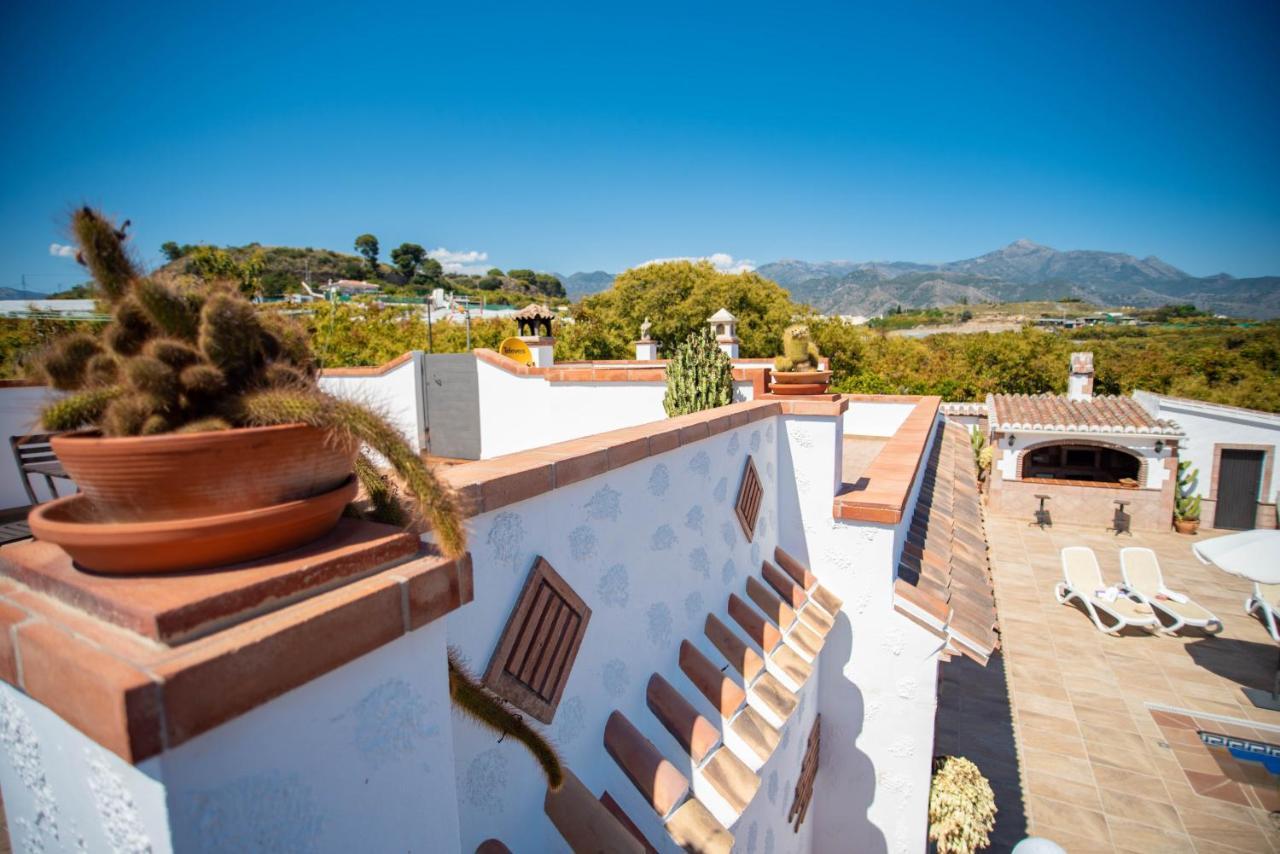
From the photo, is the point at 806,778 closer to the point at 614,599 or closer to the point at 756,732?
the point at 756,732

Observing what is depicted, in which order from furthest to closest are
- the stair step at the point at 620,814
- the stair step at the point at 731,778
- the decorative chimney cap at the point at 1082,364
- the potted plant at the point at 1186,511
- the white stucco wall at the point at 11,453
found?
the decorative chimney cap at the point at 1082,364, the potted plant at the point at 1186,511, the white stucco wall at the point at 11,453, the stair step at the point at 731,778, the stair step at the point at 620,814

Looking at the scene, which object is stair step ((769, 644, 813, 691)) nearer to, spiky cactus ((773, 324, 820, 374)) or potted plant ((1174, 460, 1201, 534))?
spiky cactus ((773, 324, 820, 374))

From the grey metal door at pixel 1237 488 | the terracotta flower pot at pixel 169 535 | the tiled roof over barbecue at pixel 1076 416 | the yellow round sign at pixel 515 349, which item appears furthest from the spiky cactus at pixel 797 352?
the grey metal door at pixel 1237 488

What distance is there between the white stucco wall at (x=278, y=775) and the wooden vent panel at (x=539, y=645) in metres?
0.65

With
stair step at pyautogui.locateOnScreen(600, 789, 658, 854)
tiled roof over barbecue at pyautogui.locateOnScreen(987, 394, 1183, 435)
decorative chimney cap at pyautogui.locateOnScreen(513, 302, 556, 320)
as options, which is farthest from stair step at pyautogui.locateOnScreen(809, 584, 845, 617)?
tiled roof over barbecue at pyautogui.locateOnScreen(987, 394, 1183, 435)

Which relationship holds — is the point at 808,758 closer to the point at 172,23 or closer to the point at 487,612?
the point at 487,612

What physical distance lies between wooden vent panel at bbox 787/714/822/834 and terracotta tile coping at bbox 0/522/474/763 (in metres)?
4.42

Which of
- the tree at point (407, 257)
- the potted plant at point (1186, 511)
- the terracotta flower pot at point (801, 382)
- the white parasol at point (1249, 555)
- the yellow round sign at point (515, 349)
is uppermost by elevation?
the tree at point (407, 257)

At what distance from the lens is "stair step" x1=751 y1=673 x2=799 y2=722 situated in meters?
3.41

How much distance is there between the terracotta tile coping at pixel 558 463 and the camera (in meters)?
1.95

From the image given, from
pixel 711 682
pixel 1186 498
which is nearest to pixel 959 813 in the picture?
pixel 711 682

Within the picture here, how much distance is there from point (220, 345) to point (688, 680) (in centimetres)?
292

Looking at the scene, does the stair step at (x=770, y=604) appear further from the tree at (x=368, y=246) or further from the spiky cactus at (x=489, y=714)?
the tree at (x=368, y=246)

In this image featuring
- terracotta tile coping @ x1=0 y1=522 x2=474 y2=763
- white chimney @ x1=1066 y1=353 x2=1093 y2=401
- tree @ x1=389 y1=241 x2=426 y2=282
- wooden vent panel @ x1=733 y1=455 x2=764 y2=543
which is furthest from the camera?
tree @ x1=389 y1=241 x2=426 y2=282
